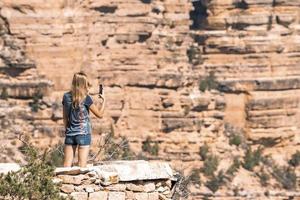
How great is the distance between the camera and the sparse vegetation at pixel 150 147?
5819 centimetres

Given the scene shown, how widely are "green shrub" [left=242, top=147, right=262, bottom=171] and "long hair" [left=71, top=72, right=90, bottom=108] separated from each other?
44340mm

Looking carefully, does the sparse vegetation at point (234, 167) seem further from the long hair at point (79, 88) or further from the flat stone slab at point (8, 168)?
the flat stone slab at point (8, 168)

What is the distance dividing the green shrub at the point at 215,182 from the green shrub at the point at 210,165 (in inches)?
10.0

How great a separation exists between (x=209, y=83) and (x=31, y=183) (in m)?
47.7

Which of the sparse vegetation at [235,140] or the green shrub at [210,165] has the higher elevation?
the sparse vegetation at [235,140]

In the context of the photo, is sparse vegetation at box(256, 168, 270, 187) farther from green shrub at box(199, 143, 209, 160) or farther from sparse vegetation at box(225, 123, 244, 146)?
green shrub at box(199, 143, 209, 160)

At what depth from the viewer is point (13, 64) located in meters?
54.7

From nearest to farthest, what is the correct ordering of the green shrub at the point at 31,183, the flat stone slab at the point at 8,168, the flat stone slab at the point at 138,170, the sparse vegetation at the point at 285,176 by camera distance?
the green shrub at the point at 31,183, the flat stone slab at the point at 8,168, the flat stone slab at the point at 138,170, the sparse vegetation at the point at 285,176

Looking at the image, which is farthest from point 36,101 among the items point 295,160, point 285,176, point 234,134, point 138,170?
point 138,170

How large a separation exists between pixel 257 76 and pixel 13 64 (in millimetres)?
13782

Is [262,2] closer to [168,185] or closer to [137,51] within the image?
[137,51]

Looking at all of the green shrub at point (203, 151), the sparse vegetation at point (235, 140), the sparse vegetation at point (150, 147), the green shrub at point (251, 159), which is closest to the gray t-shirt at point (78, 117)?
the sparse vegetation at point (150, 147)

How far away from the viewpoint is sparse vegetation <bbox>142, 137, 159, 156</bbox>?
191 ft

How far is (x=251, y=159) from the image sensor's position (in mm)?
61406
